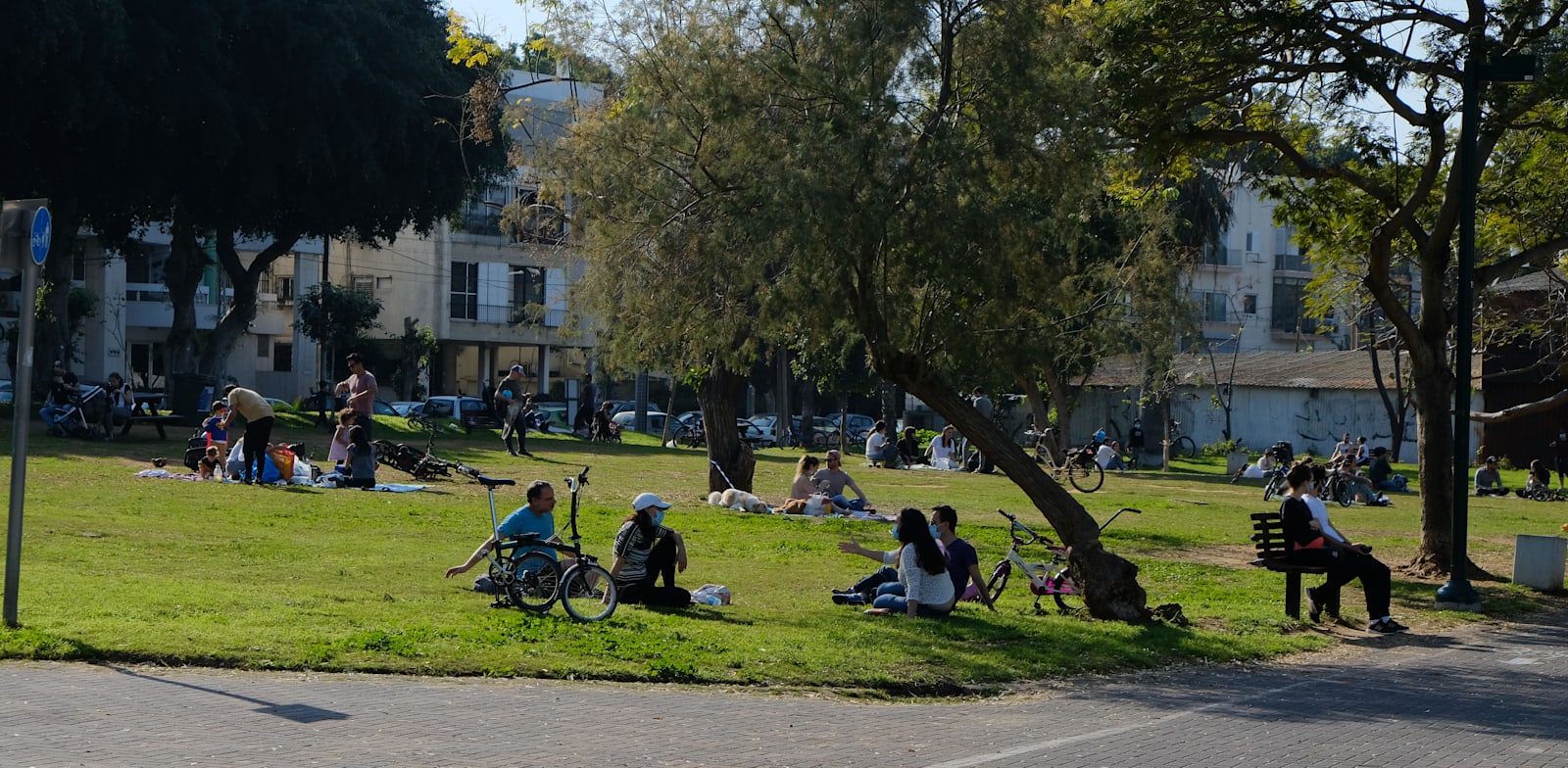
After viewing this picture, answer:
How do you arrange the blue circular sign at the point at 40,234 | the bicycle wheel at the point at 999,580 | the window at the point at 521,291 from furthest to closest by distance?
the window at the point at 521,291, the bicycle wheel at the point at 999,580, the blue circular sign at the point at 40,234

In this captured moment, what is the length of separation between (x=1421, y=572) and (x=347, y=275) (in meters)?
55.0

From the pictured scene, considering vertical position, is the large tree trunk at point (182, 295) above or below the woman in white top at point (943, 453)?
above

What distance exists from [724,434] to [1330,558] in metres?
12.2

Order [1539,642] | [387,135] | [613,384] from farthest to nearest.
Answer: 1. [613,384]
2. [387,135]
3. [1539,642]

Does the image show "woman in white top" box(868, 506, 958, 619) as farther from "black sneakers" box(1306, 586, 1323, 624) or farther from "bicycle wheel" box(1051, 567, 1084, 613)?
"black sneakers" box(1306, 586, 1323, 624)

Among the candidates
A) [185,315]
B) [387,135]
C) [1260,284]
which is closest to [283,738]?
[387,135]

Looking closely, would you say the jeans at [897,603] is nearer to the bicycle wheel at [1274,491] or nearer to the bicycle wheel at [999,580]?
the bicycle wheel at [999,580]

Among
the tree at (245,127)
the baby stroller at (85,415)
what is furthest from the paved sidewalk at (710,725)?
the tree at (245,127)

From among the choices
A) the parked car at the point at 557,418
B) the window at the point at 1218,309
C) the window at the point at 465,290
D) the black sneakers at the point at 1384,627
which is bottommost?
the black sneakers at the point at 1384,627

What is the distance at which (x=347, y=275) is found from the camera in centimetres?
6625

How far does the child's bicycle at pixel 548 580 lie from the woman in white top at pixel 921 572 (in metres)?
2.41

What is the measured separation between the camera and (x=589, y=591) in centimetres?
1179

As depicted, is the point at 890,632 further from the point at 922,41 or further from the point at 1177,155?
the point at 1177,155

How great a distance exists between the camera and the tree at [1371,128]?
54.0 ft
